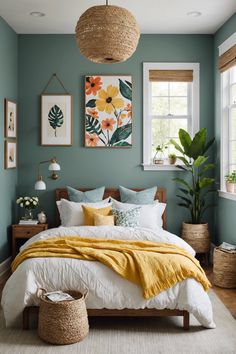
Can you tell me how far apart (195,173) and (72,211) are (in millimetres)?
1814

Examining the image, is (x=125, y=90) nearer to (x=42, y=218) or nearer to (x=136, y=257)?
(x=42, y=218)

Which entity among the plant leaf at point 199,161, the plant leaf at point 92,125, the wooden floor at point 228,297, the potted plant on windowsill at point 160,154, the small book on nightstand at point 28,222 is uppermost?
the plant leaf at point 92,125

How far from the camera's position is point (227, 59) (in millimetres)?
5594

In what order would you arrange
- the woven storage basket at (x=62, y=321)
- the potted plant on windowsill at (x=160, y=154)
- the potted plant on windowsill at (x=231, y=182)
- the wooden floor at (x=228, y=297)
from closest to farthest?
1. the woven storage basket at (x=62, y=321)
2. the wooden floor at (x=228, y=297)
3. the potted plant on windowsill at (x=231, y=182)
4. the potted plant on windowsill at (x=160, y=154)

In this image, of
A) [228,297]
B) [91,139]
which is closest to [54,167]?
[91,139]

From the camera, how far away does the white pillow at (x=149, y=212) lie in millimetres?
5578

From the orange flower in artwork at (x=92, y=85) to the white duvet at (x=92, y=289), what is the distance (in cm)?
300

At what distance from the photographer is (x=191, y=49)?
6348 millimetres

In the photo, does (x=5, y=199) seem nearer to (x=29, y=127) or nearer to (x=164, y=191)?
(x=29, y=127)

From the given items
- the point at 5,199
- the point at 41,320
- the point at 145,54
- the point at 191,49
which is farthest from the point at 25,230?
the point at 191,49

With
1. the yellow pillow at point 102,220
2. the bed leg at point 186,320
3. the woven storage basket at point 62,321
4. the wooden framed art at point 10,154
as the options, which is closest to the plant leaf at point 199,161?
the yellow pillow at point 102,220

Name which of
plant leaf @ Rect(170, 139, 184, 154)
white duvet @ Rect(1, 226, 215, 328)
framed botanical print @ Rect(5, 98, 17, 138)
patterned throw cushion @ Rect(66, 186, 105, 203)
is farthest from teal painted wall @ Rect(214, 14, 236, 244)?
framed botanical print @ Rect(5, 98, 17, 138)

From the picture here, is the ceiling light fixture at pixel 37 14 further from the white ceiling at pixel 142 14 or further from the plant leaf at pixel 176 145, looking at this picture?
the plant leaf at pixel 176 145

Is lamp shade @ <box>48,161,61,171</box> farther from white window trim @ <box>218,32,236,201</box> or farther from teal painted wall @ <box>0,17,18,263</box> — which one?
white window trim @ <box>218,32,236,201</box>
